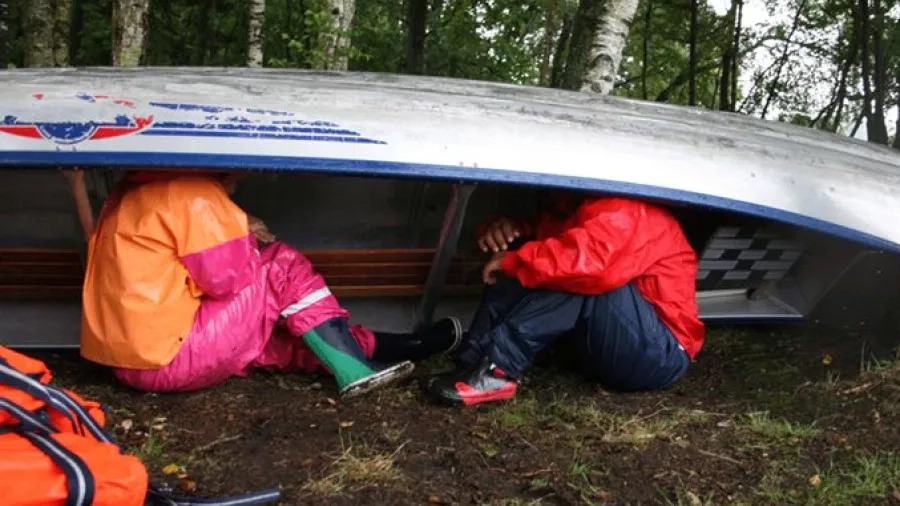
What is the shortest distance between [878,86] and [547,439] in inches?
355

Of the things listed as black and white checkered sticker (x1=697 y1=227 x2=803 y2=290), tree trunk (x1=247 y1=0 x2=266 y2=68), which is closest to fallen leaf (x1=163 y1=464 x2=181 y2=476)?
black and white checkered sticker (x1=697 y1=227 x2=803 y2=290)

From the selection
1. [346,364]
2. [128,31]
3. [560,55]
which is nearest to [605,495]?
[346,364]

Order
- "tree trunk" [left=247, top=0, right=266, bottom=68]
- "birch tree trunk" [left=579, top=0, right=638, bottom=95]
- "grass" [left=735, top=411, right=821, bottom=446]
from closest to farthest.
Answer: "grass" [left=735, top=411, right=821, bottom=446] < "birch tree trunk" [left=579, top=0, right=638, bottom=95] < "tree trunk" [left=247, top=0, right=266, bottom=68]

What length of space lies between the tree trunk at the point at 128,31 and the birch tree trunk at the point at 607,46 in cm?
392

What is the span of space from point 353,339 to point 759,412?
159 cm

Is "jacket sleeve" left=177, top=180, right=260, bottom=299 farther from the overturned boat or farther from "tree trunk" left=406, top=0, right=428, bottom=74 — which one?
"tree trunk" left=406, top=0, right=428, bottom=74

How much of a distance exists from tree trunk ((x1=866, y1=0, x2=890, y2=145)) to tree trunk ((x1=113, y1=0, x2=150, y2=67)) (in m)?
8.00

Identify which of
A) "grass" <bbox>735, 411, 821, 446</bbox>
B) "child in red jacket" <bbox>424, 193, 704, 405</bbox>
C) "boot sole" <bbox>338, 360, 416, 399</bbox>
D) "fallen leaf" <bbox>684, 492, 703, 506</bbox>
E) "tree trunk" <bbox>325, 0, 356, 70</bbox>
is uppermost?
"tree trunk" <bbox>325, 0, 356, 70</bbox>

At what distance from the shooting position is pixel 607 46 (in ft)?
20.1

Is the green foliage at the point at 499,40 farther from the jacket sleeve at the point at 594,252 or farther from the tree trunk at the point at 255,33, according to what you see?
the jacket sleeve at the point at 594,252

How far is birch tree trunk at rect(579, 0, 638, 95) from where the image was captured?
19.9ft

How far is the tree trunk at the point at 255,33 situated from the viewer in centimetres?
1024

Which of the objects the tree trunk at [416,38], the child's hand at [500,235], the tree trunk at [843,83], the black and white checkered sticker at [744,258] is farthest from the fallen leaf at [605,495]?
the tree trunk at [843,83]

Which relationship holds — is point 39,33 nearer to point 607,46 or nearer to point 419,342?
point 607,46
